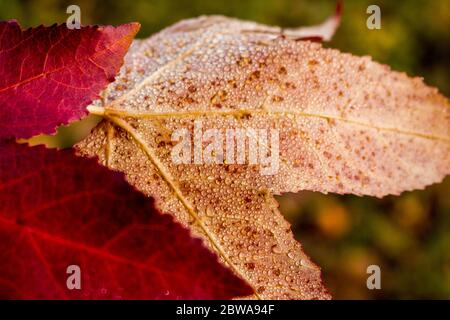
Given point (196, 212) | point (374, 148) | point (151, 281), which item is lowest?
point (151, 281)

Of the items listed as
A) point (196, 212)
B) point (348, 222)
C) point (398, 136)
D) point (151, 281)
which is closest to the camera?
point (151, 281)

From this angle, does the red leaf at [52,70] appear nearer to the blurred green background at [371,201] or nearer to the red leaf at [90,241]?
the red leaf at [90,241]

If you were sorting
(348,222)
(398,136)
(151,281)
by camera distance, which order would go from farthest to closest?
1. (348,222)
2. (398,136)
3. (151,281)

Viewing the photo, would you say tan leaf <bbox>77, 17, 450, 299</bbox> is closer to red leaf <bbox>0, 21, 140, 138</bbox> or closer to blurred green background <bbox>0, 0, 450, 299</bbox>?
red leaf <bbox>0, 21, 140, 138</bbox>

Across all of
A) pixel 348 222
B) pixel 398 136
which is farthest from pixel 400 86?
pixel 348 222

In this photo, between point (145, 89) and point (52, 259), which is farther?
point (145, 89)

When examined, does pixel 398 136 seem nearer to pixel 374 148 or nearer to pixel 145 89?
pixel 374 148

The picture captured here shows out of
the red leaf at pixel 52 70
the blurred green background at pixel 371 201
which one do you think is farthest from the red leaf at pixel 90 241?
the blurred green background at pixel 371 201

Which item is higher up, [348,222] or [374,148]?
[348,222]

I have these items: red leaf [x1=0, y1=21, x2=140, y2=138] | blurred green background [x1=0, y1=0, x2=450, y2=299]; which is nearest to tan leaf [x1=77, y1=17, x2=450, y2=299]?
red leaf [x1=0, y1=21, x2=140, y2=138]

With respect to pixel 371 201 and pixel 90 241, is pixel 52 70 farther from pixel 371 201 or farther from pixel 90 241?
pixel 371 201
